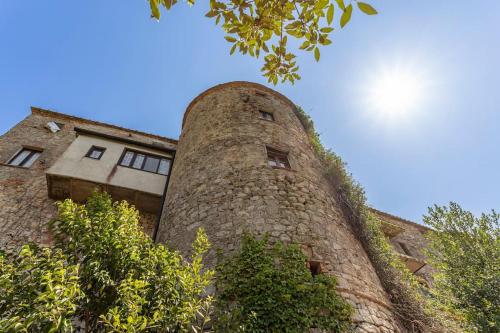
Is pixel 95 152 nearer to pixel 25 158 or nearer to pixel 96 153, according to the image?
pixel 96 153

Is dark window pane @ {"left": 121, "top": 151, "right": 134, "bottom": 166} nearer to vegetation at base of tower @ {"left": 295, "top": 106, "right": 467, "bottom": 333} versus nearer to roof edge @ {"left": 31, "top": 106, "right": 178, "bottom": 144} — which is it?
roof edge @ {"left": 31, "top": 106, "right": 178, "bottom": 144}

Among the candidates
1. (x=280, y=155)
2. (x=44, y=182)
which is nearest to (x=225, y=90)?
(x=280, y=155)

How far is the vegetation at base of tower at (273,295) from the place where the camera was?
13.6ft

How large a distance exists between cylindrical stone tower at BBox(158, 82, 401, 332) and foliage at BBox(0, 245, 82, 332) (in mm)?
2861

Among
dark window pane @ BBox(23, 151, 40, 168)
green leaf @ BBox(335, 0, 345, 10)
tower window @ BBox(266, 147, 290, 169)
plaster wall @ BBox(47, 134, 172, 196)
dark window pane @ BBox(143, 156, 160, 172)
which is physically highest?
dark window pane @ BBox(23, 151, 40, 168)

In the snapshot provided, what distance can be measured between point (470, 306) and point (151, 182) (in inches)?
394

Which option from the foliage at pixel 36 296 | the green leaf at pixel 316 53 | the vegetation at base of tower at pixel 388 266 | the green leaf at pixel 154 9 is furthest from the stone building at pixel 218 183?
the green leaf at pixel 154 9

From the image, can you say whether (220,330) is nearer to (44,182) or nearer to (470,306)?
(470,306)

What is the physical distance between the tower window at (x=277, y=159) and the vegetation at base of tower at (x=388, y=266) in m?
1.54

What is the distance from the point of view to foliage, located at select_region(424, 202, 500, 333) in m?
6.73

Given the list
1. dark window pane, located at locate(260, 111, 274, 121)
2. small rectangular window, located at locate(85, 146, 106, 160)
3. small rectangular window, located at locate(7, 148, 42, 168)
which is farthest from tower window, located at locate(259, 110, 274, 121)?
small rectangular window, located at locate(7, 148, 42, 168)

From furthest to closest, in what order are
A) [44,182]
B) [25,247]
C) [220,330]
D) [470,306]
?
1. [44,182]
2. [470,306]
3. [220,330]
4. [25,247]

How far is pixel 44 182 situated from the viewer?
36.2 ft

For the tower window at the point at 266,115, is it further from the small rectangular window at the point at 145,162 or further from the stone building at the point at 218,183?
the small rectangular window at the point at 145,162
